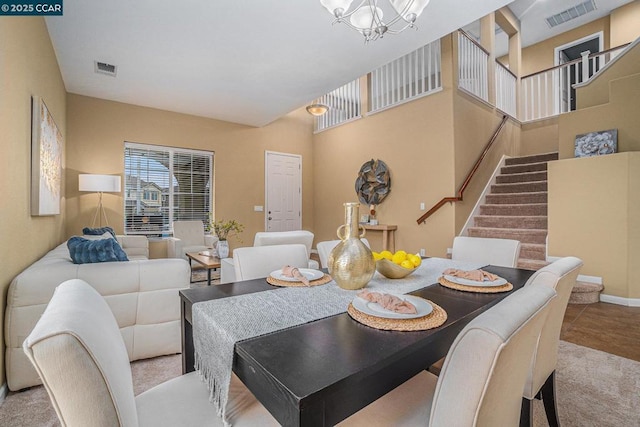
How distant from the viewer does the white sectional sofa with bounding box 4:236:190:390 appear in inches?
68.8

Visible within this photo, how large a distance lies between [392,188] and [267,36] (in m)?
3.15

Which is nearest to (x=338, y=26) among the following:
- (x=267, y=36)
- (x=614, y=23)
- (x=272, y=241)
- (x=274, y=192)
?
(x=267, y=36)

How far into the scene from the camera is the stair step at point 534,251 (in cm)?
387

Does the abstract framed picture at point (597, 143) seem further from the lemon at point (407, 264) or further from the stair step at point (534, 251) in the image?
the lemon at point (407, 264)

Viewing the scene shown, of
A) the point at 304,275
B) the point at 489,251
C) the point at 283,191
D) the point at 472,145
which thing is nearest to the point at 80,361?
the point at 304,275

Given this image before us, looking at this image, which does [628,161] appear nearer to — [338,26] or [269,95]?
[338,26]

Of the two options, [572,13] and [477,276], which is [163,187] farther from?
[572,13]

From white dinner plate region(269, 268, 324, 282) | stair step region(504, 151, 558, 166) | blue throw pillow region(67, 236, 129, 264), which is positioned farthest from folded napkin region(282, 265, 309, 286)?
stair step region(504, 151, 558, 166)

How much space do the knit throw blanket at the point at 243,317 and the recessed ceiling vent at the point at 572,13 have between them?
7.43 metres

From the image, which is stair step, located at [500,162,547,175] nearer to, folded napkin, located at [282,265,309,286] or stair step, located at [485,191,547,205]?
stair step, located at [485,191,547,205]

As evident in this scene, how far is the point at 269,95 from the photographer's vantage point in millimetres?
4613

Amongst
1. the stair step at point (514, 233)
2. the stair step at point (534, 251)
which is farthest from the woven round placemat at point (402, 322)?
the stair step at point (514, 233)

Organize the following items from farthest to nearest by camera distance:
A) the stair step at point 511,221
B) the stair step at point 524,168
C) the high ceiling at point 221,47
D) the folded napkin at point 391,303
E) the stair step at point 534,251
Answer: the stair step at point 524,168, the stair step at point 511,221, the stair step at point 534,251, the high ceiling at point 221,47, the folded napkin at point 391,303

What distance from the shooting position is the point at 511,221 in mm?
4504
